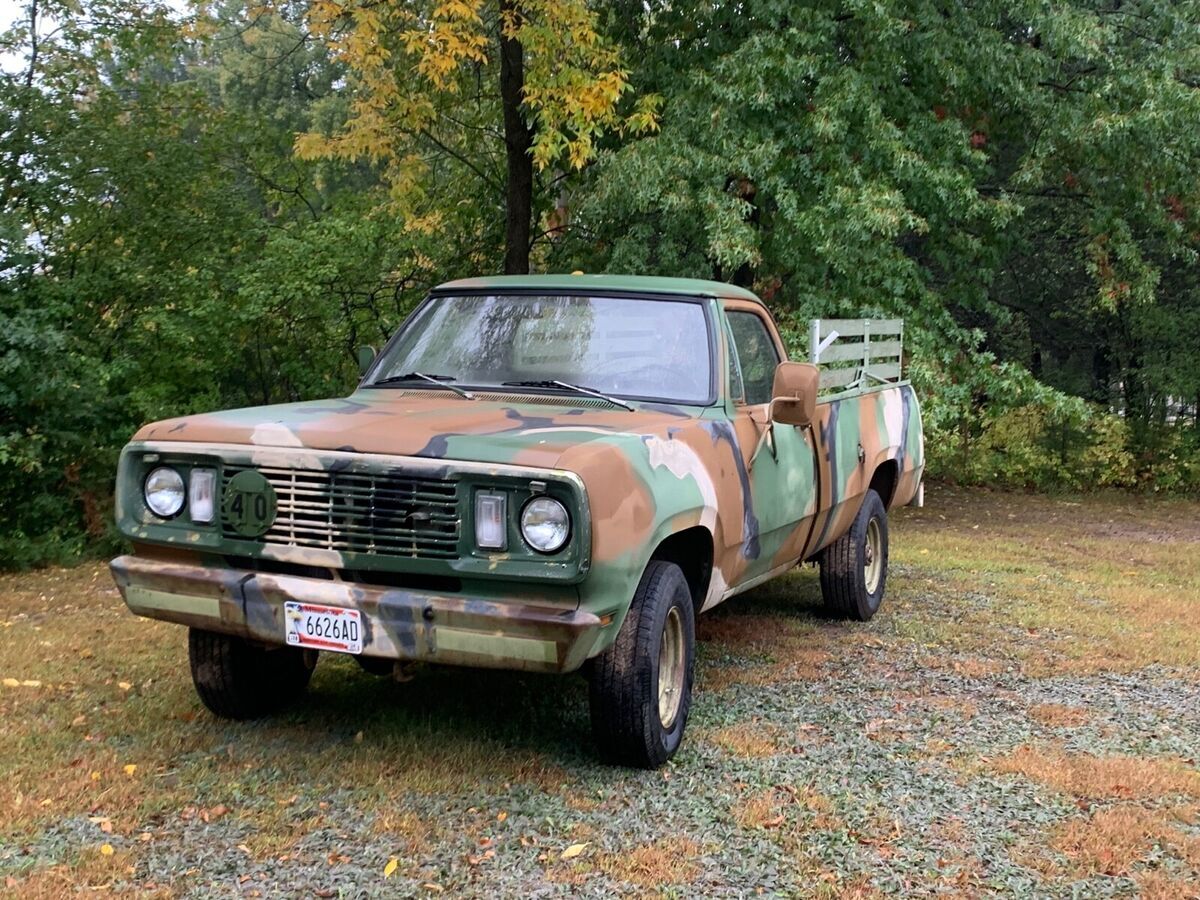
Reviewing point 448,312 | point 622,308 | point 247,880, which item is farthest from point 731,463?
point 247,880

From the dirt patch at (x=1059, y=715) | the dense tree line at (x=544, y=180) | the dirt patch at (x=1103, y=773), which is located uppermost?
the dense tree line at (x=544, y=180)

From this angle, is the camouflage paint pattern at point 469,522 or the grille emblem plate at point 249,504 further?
the grille emblem plate at point 249,504

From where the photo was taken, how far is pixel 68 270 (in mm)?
11414

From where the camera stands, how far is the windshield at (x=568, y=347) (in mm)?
5207

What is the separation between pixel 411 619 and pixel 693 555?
1.45 meters

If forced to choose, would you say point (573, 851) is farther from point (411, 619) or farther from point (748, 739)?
point (748, 739)

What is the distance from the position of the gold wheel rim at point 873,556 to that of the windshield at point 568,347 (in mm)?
2570

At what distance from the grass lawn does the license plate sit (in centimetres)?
55

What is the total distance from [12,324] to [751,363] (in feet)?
21.4

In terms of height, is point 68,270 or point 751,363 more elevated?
point 68,270

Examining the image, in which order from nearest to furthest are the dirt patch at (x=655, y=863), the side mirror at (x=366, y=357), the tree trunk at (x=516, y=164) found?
the dirt patch at (x=655, y=863)
the side mirror at (x=366, y=357)
the tree trunk at (x=516, y=164)

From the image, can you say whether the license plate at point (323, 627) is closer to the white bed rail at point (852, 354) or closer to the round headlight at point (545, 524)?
the round headlight at point (545, 524)

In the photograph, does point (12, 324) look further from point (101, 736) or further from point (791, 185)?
point (791, 185)

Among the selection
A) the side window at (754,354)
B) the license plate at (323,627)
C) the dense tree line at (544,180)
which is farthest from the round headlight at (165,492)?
the dense tree line at (544,180)
